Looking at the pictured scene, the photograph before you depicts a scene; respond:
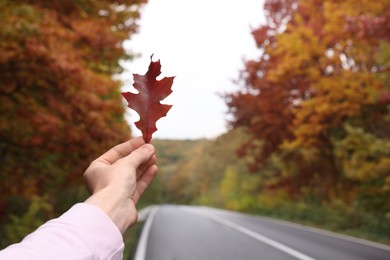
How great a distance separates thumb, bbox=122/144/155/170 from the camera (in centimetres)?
101

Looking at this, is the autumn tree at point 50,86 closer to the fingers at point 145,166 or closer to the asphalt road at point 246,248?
the asphalt road at point 246,248

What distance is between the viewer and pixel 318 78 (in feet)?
50.1

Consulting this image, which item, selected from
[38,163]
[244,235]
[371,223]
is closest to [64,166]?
[38,163]

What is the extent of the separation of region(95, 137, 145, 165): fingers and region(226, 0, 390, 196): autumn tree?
10639 mm

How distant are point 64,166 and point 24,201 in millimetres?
3336

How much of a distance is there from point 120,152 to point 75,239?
36 centimetres

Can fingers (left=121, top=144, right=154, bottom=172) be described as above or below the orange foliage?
below

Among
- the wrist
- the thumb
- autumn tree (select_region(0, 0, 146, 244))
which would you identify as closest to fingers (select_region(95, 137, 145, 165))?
the thumb

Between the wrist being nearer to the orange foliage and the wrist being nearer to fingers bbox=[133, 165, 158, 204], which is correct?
fingers bbox=[133, 165, 158, 204]

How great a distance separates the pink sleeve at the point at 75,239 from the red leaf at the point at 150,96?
0.22 meters

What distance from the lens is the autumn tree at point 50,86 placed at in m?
7.19

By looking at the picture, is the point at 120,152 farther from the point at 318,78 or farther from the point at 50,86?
the point at 318,78

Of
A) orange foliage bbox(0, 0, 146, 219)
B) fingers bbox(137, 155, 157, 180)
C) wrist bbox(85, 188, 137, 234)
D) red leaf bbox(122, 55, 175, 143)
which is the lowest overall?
wrist bbox(85, 188, 137, 234)

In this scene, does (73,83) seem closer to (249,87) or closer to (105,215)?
(105,215)
